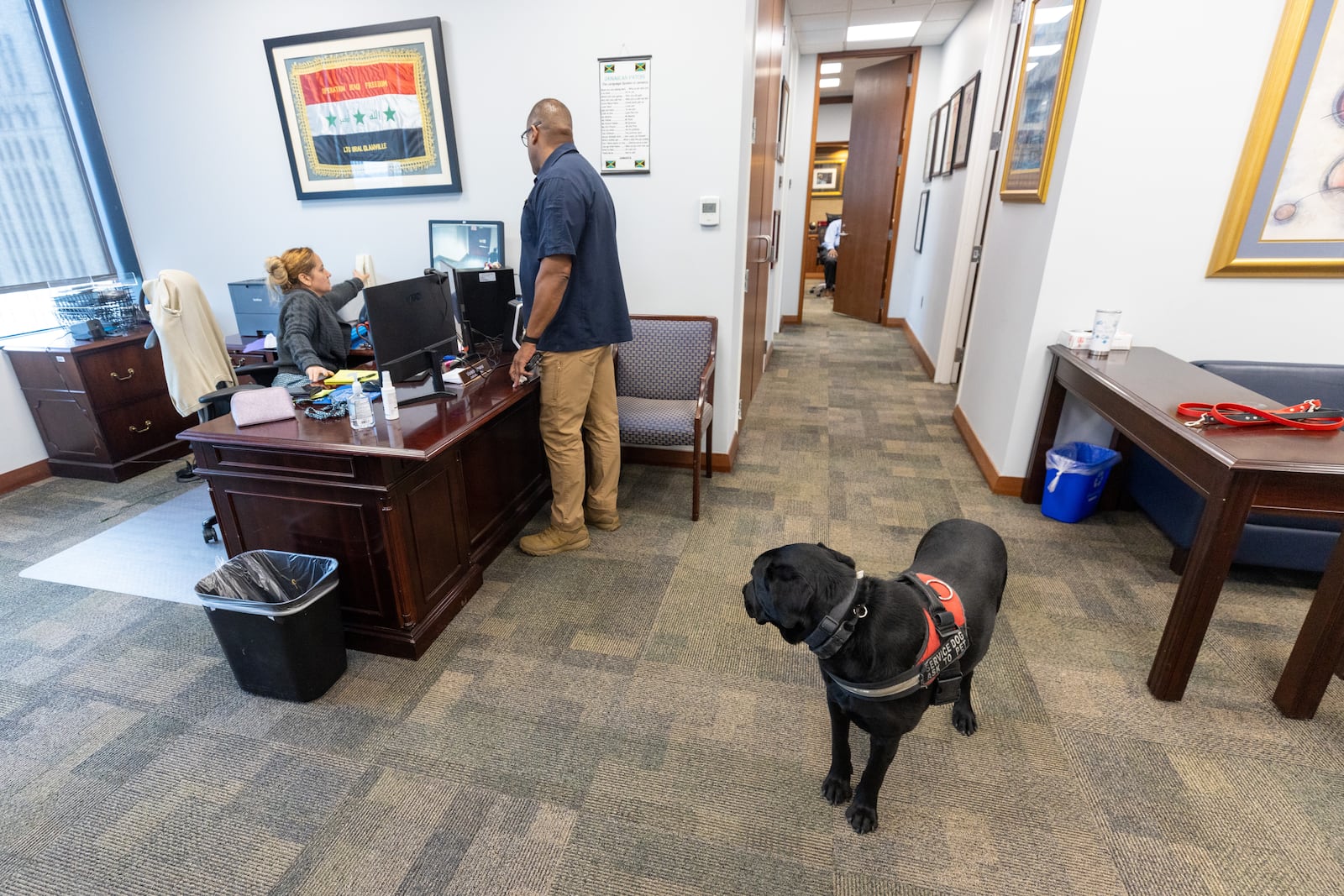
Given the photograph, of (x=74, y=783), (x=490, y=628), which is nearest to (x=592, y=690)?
(x=490, y=628)

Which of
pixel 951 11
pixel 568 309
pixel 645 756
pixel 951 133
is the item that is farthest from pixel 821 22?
pixel 645 756

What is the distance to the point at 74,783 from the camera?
4.98ft

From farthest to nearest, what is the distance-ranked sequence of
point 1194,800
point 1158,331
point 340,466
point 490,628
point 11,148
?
point 11,148 < point 1158,331 < point 490,628 < point 340,466 < point 1194,800

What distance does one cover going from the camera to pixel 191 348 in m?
2.61

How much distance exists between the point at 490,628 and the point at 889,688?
137cm

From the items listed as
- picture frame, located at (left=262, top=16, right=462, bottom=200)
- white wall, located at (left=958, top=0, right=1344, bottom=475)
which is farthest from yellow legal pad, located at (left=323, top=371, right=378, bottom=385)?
white wall, located at (left=958, top=0, right=1344, bottom=475)

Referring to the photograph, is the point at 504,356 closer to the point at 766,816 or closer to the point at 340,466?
the point at 340,466

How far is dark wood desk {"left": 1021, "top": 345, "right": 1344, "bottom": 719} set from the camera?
1461 millimetres

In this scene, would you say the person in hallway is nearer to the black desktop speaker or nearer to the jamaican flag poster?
the jamaican flag poster

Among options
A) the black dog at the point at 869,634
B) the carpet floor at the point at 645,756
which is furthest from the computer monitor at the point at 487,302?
the black dog at the point at 869,634

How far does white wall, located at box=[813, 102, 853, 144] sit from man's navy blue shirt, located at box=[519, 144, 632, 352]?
8.03 metres

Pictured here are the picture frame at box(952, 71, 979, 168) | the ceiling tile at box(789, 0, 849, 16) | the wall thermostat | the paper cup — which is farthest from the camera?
the ceiling tile at box(789, 0, 849, 16)

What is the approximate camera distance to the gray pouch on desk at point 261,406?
5.90ft

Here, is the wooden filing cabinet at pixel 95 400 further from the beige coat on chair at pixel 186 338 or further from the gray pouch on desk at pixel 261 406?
the gray pouch on desk at pixel 261 406
